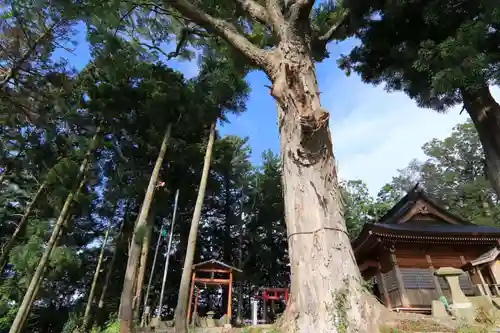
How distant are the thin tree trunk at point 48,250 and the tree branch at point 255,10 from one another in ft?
28.5

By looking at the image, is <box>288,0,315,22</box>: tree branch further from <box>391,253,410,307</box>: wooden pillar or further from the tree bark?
<box>391,253,410,307</box>: wooden pillar

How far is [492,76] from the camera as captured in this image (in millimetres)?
5488

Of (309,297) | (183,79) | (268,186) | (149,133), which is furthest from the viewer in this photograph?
(268,186)

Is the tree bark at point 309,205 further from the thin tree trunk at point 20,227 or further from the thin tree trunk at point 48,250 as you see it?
the thin tree trunk at point 20,227

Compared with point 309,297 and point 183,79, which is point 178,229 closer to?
point 183,79

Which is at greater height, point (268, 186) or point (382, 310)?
point (268, 186)

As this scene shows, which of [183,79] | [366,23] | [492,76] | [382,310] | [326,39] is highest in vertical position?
[183,79]

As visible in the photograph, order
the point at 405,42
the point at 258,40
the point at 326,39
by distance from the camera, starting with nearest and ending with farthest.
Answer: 1. the point at 326,39
2. the point at 258,40
3. the point at 405,42

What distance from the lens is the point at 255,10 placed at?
4.23m

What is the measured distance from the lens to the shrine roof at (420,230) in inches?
350

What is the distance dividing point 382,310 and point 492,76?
589 centimetres

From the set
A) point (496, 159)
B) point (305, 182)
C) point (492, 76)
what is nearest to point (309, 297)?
point (305, 182)

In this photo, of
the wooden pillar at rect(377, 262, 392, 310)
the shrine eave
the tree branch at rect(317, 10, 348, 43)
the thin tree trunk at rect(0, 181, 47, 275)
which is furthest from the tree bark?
the thin tree trunk at rect(0, 181, 47, 275)

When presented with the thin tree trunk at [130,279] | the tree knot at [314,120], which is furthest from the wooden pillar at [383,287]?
the tree knot at [314,120]
